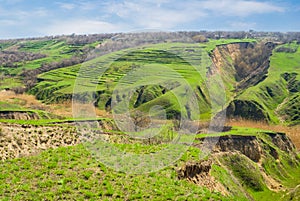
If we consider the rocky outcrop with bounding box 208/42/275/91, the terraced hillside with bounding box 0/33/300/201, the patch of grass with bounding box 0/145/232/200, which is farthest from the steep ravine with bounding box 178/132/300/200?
the rocky outcrop with bounding box 208/42/275/91

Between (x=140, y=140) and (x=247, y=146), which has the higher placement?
(x=140, y=140)

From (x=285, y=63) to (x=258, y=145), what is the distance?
119 metres

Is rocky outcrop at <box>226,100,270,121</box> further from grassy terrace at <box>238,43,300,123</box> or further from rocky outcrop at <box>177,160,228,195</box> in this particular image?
rocky outcrop at <box>177,160,228,195</box>

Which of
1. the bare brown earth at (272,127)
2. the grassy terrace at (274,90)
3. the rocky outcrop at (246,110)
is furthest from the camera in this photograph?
the grassy terrace at (274,90)

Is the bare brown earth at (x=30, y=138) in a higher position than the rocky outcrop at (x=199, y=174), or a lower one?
higher

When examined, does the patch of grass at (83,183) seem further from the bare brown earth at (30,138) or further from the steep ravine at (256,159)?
the steep ravine at (256,159)

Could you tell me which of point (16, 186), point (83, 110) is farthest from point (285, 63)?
point (16, 186)

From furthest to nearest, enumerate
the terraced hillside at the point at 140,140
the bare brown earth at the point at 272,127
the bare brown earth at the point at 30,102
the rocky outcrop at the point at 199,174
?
1. the bare brown earth at the point at 30,102
2. the bare brown earth at the point at 272,127
3. the rocky outcrop at the point at 199,174
4. the terraced hillside at the point at 140,140

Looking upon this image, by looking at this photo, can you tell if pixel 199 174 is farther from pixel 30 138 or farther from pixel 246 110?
pixel 246 110

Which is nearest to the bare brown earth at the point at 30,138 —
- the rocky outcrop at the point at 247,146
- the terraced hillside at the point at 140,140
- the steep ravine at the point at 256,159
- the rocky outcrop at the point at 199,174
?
the terraced hillside at the point at 140,140

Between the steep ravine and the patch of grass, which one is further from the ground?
the patch of grass

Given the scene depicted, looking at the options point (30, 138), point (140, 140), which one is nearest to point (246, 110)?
point (140, 140)

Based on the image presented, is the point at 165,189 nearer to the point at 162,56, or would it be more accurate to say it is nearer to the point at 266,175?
the point at 266,175

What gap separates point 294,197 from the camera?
43469 millimetres
